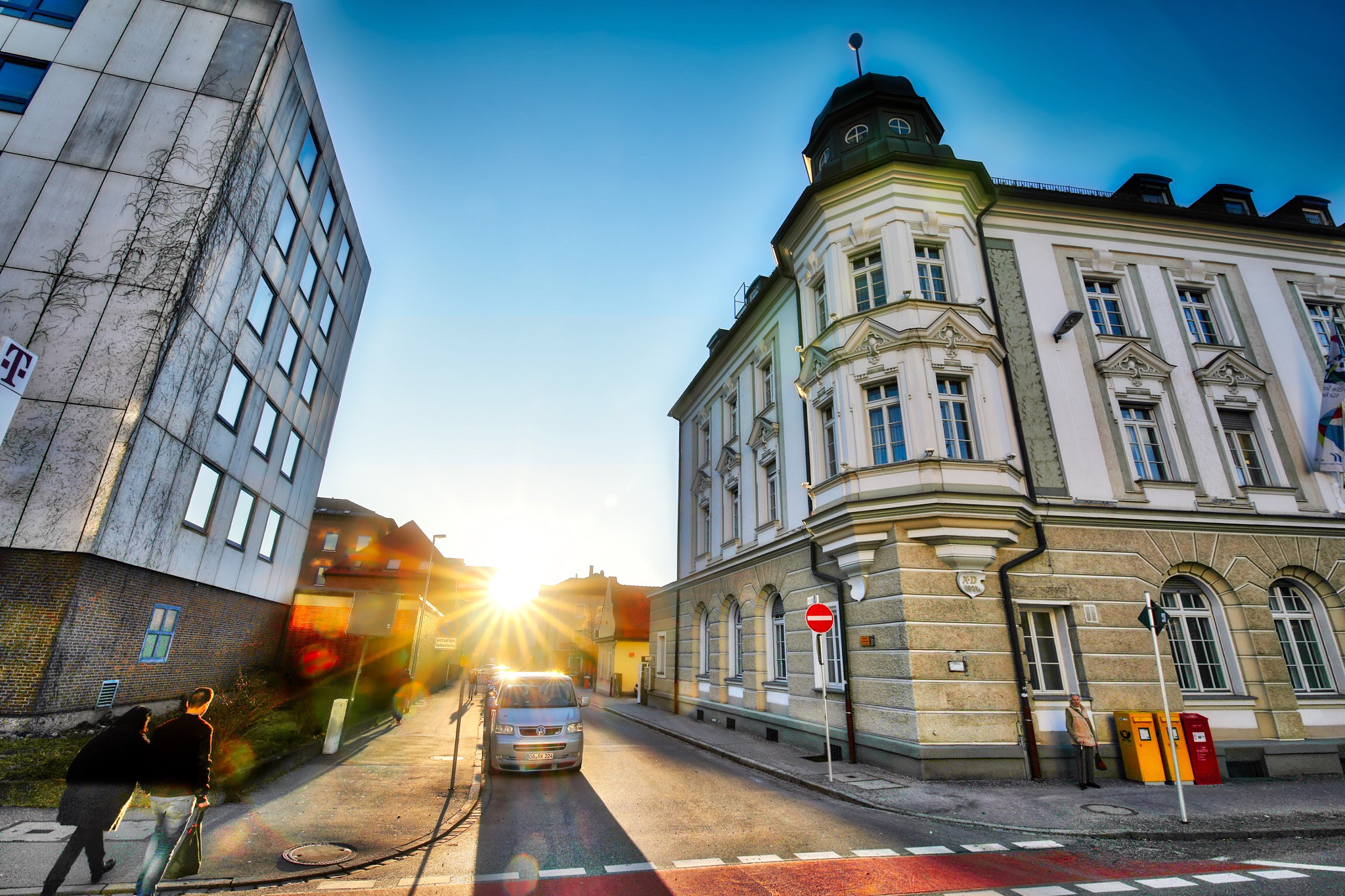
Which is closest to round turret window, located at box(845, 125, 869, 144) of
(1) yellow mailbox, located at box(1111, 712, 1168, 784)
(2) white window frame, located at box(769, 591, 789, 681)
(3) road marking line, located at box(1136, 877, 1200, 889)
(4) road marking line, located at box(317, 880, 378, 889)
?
(2) white window frame, located at box(769, 591, 789, 681)

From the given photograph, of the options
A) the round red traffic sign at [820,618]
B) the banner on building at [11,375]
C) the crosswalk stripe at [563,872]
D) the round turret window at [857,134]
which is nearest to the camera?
the banner on building at [11,375]

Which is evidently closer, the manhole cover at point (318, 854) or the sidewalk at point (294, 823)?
the sidewalk at point (294, 823)

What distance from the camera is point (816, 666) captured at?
1418 cm

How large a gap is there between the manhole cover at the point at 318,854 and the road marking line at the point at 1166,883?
8.37 metres

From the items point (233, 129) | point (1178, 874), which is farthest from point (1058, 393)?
point (233, 129)

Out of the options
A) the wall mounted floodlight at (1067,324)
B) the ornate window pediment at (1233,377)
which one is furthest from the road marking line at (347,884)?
the ornate window pediment at (1233,377)

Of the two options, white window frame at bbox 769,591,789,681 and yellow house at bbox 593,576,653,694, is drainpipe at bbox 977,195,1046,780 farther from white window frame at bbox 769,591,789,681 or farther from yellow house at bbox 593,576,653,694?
yellow house at bbox 593,576,653,694

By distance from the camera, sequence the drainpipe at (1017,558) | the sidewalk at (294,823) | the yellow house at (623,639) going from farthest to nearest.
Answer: the yellow house at (623,639) → the drainpipe at (1017,558) → the sidewalk at (294,823)

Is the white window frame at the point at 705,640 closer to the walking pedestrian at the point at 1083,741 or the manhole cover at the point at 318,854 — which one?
the walking pedestrian at the point at 1083,741

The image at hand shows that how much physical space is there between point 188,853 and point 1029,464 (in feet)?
50.0

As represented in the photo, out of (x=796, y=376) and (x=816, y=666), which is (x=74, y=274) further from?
(x=816, y=666)

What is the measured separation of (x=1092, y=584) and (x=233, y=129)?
23427 mm

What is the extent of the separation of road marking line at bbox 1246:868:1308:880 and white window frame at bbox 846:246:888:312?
37.0ft

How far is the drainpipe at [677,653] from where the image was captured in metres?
23.3
